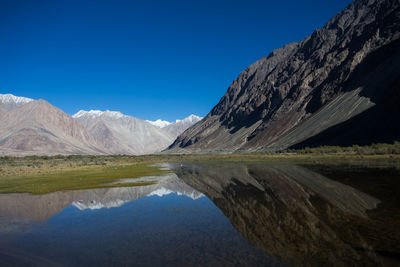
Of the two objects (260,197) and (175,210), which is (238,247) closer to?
(175,210)

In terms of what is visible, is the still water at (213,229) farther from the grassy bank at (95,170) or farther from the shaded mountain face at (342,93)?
the shaded mountain face at (342,93)

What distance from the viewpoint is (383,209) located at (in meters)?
16.9

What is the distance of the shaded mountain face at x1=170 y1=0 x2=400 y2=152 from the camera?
112 meters

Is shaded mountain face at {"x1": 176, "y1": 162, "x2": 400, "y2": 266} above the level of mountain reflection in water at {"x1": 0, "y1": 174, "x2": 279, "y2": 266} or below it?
below

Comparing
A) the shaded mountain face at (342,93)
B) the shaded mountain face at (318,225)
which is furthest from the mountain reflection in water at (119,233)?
the shaded mountain face at (342,93)

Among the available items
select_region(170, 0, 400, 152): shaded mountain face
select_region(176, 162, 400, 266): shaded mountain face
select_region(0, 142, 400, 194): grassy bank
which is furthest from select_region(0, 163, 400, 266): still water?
select_region(170, 0, 400, 152): shaded mountain face

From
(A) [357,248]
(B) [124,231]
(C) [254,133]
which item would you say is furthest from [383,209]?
(C) [254,133]

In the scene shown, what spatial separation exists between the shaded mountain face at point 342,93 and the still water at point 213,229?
308 ft

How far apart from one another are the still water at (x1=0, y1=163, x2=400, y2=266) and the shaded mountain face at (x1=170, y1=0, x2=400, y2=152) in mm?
93805

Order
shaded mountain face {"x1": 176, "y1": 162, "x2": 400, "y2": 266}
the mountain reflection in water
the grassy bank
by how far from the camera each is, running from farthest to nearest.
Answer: the grassy bank → the mountain reflection in water → shaded mountain face {"x1": 176, "y1": 162, "x2": 400, "y2": 266}

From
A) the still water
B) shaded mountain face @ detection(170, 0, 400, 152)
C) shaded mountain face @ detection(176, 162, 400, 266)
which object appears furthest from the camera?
shaded mountain face @ detection(170, 0, 400, 152)

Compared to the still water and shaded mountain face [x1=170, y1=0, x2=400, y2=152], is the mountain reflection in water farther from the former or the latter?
shaded mountain face [x1=170, y1=0, x2=400, y2=152]

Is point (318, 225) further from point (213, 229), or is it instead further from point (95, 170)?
point (95, 170)

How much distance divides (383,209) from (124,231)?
620 inches
